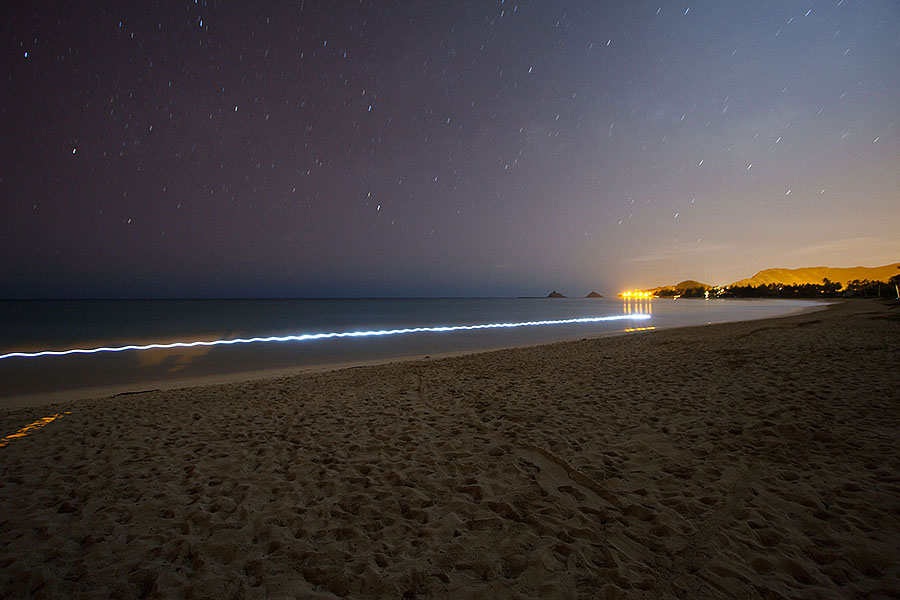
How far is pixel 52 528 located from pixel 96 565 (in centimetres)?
92

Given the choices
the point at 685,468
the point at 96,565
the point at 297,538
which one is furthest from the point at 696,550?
the point at 96,565

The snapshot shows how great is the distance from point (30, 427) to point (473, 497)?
24.7 feet

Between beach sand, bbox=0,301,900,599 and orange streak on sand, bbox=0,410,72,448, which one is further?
orange streak on sand, bbox=0,410,72,448

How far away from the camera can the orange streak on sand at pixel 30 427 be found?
5.55 metres

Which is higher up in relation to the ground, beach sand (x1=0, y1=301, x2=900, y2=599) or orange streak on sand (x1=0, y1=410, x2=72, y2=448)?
orange streak on sand (x1=0, y1=410, x2=72, y2=448)

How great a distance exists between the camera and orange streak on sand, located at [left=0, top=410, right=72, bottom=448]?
218 inches

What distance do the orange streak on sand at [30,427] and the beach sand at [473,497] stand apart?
10 cm

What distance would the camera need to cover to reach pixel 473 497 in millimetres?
3594

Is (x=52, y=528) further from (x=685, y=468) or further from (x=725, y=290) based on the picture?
(x=725, y=290)

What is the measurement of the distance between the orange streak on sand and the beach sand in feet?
0.32

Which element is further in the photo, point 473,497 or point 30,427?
point 30,427

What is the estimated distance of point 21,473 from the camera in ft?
14.2

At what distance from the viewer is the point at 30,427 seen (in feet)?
20.2

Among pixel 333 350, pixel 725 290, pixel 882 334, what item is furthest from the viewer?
pixel 725 290
